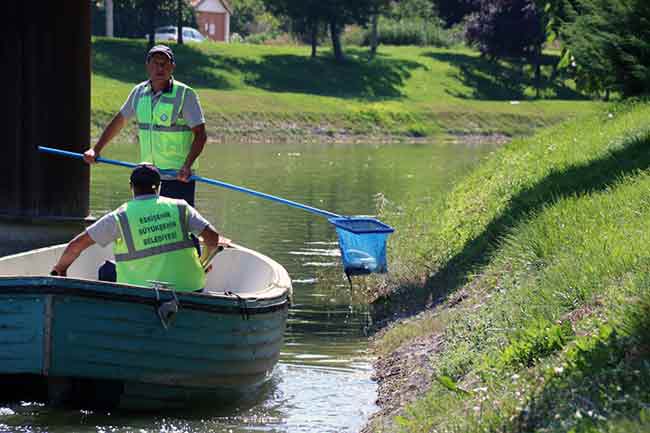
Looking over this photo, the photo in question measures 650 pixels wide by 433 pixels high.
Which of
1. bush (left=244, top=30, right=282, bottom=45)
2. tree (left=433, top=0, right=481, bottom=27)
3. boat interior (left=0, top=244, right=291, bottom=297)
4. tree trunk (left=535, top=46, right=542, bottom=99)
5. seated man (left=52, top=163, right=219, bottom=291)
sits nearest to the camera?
→ seated man (left=52, top=163, right=219, bottom=291)

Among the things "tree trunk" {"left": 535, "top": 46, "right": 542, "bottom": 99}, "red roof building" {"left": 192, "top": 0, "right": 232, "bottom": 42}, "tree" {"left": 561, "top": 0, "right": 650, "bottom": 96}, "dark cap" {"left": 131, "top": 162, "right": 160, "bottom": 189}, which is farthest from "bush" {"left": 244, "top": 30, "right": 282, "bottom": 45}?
"dark cap" {"left": 131, "top": 162, "right": 160, "bottom": 189}

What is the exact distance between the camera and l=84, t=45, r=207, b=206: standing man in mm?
11203

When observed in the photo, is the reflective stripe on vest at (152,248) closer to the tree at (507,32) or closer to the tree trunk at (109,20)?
the tree at (507,32)

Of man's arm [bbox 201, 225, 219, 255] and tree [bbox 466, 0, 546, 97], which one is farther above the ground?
man's arm [bbox 201, 225, 219, 255]

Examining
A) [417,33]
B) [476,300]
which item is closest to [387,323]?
[476,300]

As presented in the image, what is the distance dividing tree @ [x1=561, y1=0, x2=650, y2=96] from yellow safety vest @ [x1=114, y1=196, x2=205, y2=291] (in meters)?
8.46

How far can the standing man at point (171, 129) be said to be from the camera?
11.2 metres

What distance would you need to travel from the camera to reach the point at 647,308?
7.01m

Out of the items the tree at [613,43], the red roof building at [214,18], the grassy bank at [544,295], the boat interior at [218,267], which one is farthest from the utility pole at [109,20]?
the boat interior at [218,267]

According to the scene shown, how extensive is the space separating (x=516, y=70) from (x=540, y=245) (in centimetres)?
6657

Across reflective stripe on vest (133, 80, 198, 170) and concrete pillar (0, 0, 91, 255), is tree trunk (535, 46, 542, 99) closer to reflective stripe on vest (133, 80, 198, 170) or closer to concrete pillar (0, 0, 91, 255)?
concrete pillar (0, 0, 91, 255)

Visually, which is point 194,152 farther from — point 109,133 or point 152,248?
point 152,248

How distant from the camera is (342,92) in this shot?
6300 cm

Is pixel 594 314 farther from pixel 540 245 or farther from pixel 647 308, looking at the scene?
pixel 540 245
